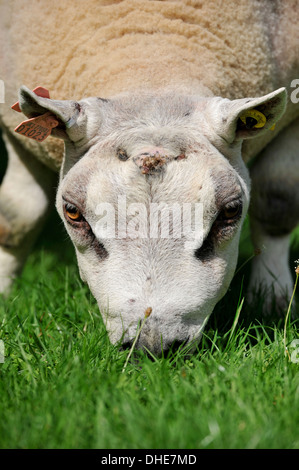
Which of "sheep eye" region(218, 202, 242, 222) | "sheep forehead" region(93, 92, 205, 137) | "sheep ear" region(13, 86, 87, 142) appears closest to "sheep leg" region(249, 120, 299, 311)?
"sheep eye" region(218, 202, 242, 222)

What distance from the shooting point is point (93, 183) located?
312 centimetres

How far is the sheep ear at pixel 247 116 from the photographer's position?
3174 mm

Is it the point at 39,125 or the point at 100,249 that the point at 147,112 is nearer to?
the point at 39,125

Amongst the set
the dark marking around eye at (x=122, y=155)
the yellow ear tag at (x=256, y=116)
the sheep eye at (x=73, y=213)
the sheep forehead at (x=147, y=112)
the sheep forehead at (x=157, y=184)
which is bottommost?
the sheep eye at (x=73, y=213)

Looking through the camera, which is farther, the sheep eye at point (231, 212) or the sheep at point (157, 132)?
the sheep eye at point (231, 212)

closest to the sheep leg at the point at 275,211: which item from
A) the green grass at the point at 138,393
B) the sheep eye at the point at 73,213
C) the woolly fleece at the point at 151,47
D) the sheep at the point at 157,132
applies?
the sheep at the point at 157,132

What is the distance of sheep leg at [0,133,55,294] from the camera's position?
15.7ft

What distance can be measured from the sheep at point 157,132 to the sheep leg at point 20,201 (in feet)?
0.11

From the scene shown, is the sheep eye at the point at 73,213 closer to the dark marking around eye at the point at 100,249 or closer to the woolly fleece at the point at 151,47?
the dark marking around eye at the point at 100,249

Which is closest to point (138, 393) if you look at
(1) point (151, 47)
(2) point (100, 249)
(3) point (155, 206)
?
(2) point (100, 249)

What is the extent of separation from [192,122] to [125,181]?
0.54 m

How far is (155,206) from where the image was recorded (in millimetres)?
2980

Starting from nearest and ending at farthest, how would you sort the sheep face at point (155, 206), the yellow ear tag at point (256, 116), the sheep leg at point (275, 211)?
1. the sheep face at point (155, 206)
2. the yellow ear tag at point (256, 116)
3. the sheep leg at point (275, 211)

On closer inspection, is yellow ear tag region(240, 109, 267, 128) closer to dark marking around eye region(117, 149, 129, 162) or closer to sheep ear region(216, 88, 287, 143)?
sheep ear region(216, 88, 287, 143)
